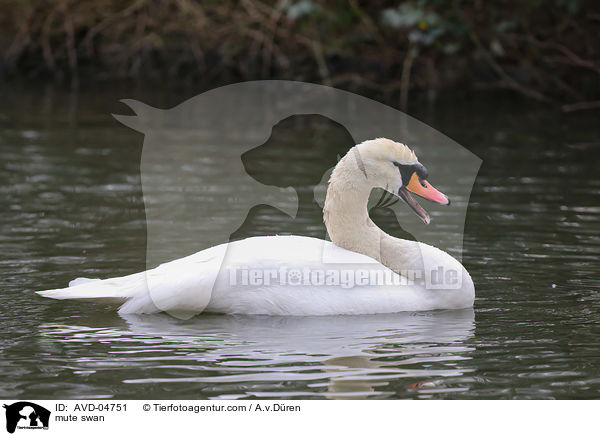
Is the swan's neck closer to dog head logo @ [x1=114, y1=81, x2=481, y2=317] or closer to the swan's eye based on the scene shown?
the swan's eye

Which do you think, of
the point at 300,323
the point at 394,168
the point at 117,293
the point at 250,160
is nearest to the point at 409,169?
the point at 394,168

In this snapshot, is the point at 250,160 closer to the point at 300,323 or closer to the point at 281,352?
the point at 300,323

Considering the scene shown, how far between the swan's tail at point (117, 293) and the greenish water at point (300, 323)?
0.13m

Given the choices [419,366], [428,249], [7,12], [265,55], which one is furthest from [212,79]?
[419,366]

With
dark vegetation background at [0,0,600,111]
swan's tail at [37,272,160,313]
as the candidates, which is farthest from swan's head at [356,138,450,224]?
dark vegetation background at [0,0,600,111]

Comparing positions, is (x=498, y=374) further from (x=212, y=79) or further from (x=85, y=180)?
(x=212, y=79)

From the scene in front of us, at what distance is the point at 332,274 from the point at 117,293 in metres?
1.26

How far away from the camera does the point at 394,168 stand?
6.70 metres
